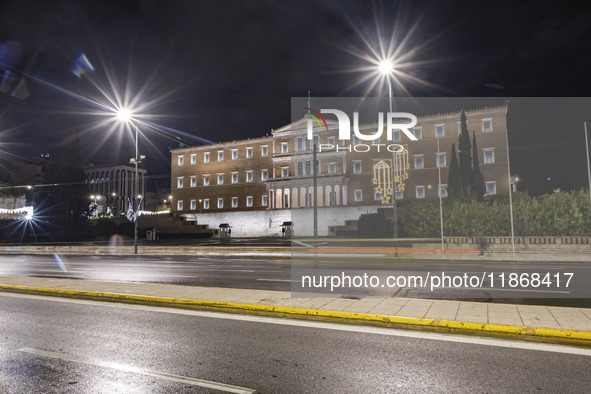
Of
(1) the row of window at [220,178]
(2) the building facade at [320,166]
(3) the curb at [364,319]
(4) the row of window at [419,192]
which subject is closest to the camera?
(3) the curb at [364,319]

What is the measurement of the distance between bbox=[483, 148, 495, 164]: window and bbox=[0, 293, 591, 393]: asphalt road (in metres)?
48.1

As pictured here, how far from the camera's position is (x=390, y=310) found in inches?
311

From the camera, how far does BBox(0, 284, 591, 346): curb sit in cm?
629

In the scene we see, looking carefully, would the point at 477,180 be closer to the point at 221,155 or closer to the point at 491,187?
the point at 491,187

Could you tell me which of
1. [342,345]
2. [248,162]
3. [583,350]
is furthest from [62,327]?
[248,162]

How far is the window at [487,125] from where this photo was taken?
49219mm

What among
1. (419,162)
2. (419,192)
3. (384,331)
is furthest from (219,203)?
(384,331)

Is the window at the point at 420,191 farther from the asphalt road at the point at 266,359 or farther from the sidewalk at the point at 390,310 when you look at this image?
the asphalt road at the point at 266,359

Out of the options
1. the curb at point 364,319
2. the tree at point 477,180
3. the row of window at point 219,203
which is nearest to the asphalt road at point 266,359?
the curb at point 364,319

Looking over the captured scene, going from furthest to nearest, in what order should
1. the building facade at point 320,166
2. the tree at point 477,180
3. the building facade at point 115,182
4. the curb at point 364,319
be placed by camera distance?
1. the building facade at point 115,182
2. the building facade at point 320,166
3. the tree at point 477,180
4. the curb at point 364,319

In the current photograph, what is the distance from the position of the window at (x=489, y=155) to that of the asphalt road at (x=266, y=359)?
48.1 m

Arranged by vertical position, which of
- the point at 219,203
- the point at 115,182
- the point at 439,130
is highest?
the point at 115,182

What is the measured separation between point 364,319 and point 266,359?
2.65m

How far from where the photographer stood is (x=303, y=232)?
53.9 meters
